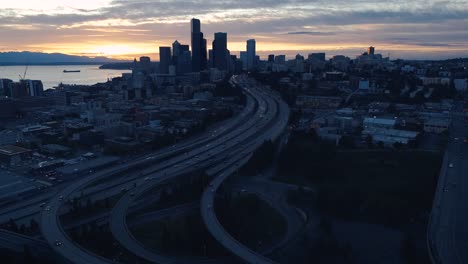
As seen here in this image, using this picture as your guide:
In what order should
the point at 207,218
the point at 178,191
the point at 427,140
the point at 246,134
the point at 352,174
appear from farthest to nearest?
the point at 246,134 < the point at 427,140 < the point at 352,174 < the point at 178,191 < the point at 207,218

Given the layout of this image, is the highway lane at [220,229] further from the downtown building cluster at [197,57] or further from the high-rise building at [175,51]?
the high-rise building at [175,51]

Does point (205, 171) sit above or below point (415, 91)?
below

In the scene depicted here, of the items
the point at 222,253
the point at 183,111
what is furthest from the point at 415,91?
the point at 222,253

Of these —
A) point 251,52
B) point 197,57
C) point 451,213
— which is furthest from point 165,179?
point 251,52

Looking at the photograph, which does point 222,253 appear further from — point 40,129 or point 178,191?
point 40,129

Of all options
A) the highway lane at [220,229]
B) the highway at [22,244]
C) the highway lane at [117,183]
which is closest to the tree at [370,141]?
the highway lane at [220,229]
